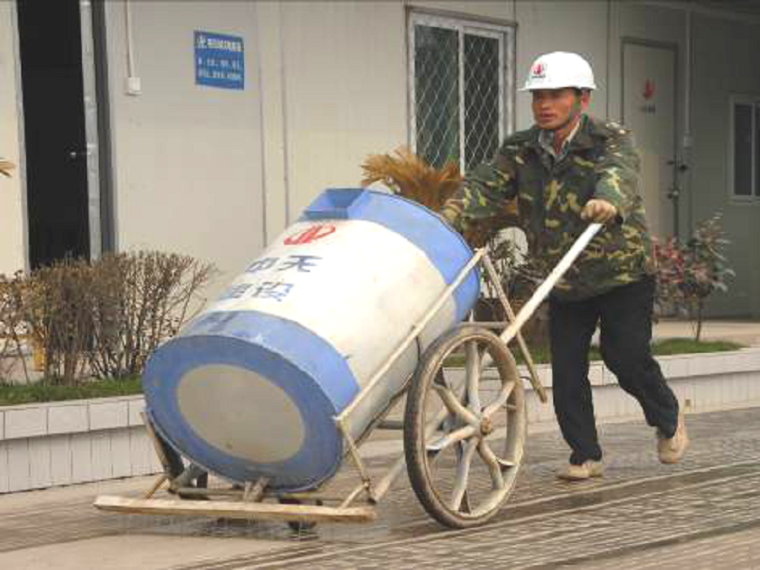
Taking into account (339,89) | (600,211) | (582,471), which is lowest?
(582,471)

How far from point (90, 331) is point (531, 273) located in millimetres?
3688

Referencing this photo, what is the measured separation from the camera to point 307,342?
572cm

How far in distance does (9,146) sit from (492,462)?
5.63 meters

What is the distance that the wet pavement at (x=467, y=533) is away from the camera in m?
5.68

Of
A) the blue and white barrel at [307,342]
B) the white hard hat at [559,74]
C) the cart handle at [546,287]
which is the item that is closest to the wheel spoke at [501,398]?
the cart handle at [546,287]

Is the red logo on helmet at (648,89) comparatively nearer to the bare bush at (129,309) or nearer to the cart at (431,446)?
the bare bush at (129,309)

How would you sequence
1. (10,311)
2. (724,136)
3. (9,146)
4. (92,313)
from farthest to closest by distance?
(724,136) < (9,146) < (92,313) < (10,311)

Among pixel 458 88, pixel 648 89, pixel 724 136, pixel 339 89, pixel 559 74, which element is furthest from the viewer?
pixel 724 136

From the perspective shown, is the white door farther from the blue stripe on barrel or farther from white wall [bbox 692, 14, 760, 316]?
the blue stripe on barrel

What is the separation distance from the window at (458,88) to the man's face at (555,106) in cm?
692

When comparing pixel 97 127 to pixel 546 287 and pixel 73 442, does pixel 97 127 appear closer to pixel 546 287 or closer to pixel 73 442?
pixel 73 442

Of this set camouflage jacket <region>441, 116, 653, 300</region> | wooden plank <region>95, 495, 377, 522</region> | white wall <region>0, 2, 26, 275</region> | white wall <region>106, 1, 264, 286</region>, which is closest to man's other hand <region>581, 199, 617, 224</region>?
camouflage jacket <region>441, 116, 653, 300</region>

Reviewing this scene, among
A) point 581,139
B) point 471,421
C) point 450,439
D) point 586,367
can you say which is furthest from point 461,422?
point 581,139

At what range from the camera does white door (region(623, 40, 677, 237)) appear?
16.4 m
